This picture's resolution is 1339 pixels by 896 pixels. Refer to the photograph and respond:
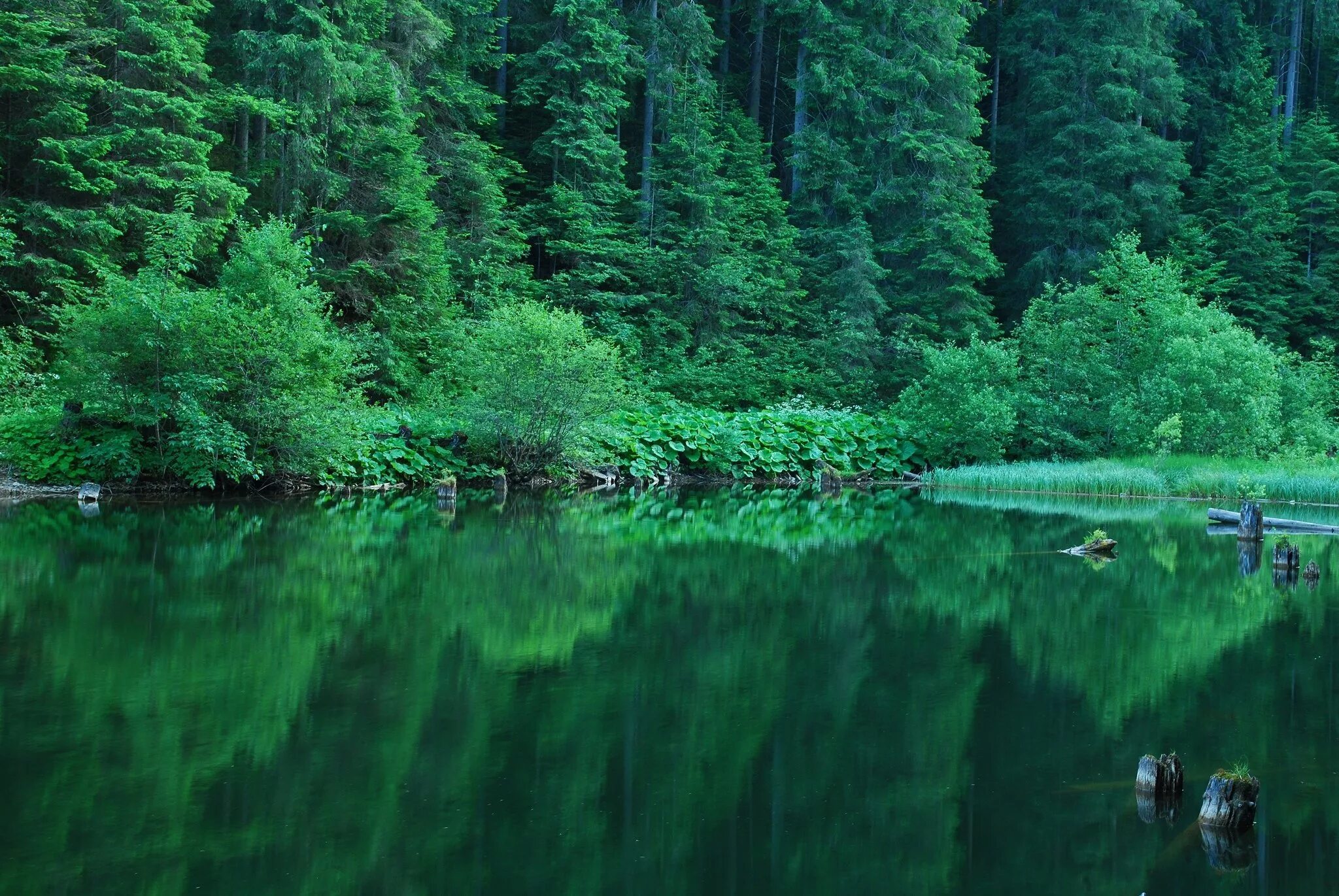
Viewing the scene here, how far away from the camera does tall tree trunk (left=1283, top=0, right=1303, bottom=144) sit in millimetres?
40000

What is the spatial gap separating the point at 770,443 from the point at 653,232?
9.26m

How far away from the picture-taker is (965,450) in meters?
27.8

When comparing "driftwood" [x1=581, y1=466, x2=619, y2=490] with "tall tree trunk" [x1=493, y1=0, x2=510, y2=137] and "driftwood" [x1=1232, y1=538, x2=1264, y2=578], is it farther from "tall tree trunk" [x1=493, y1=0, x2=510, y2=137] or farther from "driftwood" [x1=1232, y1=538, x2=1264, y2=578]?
"tall tree trunk" [x1=493, y1=0, x2=510, y2=137]

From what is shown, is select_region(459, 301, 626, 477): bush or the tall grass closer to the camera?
the tall grass

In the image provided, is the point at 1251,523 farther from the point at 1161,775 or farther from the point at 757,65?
the point at 757,65

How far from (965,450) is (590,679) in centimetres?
2173

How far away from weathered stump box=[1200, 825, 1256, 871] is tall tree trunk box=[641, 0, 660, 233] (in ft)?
101

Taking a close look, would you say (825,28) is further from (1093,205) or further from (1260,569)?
(1260,569)

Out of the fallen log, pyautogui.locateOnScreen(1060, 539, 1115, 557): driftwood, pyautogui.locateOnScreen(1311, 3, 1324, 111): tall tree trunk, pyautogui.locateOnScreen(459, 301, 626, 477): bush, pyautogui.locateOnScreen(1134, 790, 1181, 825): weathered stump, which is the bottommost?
pyautogui.locateOnScreen(1134, 790, 1181, 825): weathered stump

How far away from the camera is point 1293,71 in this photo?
4053 centimetres

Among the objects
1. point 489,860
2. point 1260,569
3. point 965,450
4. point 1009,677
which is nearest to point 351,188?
point 965,450

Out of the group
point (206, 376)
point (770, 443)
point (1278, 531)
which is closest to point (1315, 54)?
point (770, 443)

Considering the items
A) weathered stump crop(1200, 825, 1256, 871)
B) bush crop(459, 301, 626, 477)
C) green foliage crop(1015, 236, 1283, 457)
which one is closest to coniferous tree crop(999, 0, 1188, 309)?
green foliage crop(1015, 236, 1283, 457)

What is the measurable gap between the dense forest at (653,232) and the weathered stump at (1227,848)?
53.5 feet
